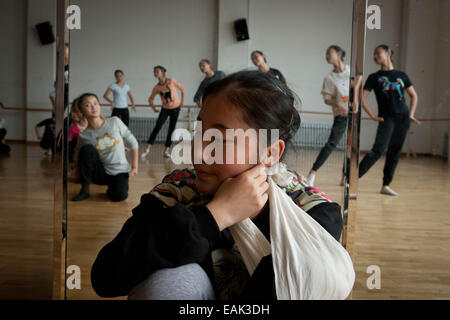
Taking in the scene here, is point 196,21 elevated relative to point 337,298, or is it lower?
elevated

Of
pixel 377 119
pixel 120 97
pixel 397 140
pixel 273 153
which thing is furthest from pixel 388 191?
pixel 120 97

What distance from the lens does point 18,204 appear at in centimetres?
162

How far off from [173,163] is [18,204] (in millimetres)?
814

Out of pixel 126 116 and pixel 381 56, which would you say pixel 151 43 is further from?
pixel 381 56

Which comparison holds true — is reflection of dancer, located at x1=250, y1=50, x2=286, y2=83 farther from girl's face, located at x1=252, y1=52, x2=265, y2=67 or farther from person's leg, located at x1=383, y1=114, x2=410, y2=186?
person's leg, located at x1=383, y1=114, x2=410, y2=186

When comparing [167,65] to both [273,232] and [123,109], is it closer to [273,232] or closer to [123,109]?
[123,109]

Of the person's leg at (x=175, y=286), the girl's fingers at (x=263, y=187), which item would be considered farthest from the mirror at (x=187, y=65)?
the person's leg at (x=175, y=286)

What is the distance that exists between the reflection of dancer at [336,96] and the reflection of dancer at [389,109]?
0.19 metres

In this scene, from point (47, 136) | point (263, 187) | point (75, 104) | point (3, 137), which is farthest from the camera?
point (3, 137)

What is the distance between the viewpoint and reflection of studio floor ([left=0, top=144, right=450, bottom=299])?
1.23m

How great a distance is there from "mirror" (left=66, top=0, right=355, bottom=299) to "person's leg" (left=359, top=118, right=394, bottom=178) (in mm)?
300

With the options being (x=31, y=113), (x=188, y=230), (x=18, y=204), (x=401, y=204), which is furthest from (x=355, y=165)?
(x=18, y=204)

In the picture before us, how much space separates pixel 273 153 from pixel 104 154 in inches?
25.7

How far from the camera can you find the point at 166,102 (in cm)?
123
